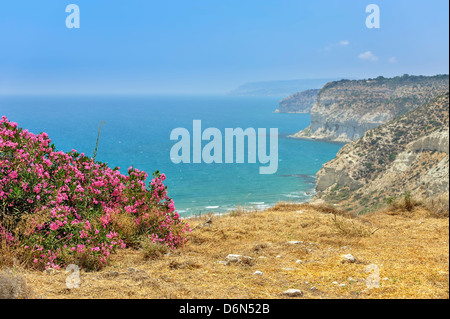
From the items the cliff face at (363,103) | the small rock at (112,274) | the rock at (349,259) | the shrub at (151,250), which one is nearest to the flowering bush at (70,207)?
the shrub at (151,250)

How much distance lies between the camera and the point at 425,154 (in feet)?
183

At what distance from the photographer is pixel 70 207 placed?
6312 mm

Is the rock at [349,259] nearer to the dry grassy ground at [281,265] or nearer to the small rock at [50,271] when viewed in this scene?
the dry grassy ground at [281,265]

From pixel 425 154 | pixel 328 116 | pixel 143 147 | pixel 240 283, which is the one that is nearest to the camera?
pixel 240 283

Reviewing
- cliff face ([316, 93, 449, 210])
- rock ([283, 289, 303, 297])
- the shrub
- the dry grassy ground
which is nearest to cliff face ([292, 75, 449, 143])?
cliff face ([316, 93, 449, 210])

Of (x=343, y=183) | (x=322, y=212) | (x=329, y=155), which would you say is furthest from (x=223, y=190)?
(x=322, y=212)

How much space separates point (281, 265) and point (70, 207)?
10.9ft

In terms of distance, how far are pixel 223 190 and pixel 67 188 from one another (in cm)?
8433

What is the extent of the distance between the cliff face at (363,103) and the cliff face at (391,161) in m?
72.9

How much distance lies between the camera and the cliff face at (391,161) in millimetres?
51750

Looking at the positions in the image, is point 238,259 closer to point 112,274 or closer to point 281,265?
point 281,265

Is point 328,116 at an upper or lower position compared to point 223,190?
upper

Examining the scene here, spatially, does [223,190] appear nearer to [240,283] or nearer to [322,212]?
[322,212]

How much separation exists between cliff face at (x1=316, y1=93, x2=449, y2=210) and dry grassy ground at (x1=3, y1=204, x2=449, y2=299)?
38.3m
